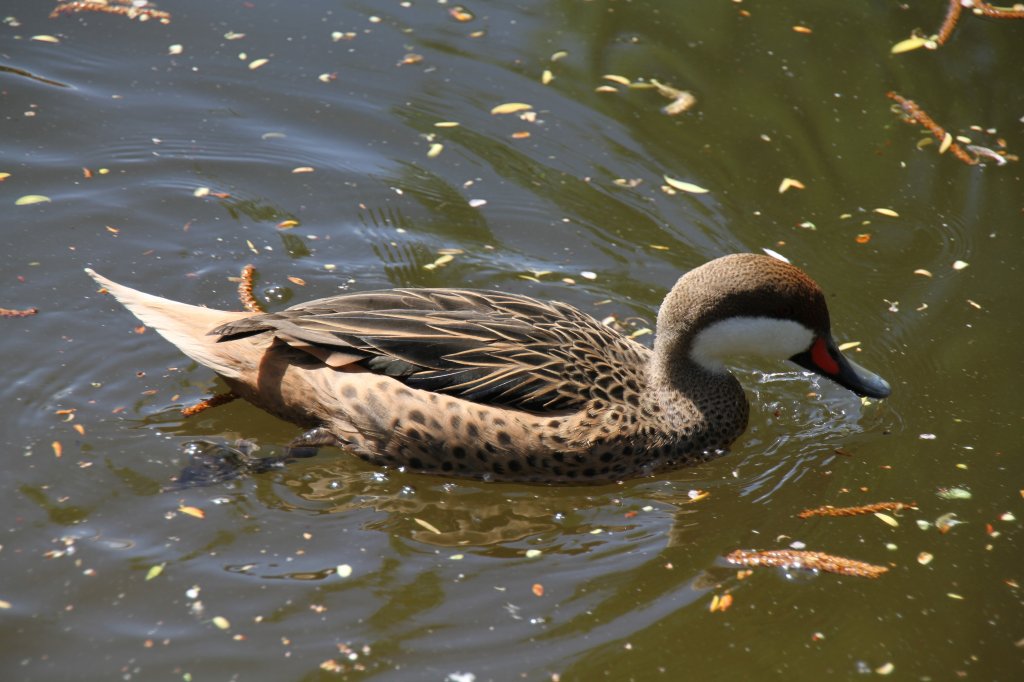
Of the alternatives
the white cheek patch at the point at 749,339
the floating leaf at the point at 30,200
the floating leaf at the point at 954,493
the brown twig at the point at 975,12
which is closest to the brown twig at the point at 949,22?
the brown twig at the point at 975,12

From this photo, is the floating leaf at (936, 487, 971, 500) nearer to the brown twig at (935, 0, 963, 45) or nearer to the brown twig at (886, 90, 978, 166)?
the brown twig at (886, 90, 978, 166)

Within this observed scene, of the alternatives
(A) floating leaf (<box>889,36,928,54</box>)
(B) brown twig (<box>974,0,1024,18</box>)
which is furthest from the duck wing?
(B) brown twig (<box>974,0,1024,18</box>)

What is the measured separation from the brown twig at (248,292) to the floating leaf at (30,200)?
4.80 feet

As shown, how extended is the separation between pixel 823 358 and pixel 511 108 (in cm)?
344

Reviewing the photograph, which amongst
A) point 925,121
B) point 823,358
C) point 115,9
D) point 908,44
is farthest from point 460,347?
point 908,44

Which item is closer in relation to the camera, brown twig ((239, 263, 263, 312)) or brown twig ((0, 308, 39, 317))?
brown twig ((0, 308, 39, 317))

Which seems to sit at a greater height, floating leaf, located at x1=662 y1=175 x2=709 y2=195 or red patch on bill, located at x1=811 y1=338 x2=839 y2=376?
floating leaf, located at x1=662 y1=175 x2=709 y2=195

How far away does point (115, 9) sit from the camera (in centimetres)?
871

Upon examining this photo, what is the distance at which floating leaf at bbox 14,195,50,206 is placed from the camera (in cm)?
698

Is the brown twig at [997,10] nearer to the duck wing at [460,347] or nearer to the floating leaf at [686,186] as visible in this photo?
the floating leaf at [686,186]

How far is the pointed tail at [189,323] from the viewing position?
580cm

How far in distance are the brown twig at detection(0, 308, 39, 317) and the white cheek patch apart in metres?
3.75

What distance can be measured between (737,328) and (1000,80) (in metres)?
4.54

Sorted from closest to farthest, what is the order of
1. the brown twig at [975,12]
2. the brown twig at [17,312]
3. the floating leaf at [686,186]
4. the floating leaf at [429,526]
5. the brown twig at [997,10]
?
1. the floating leaf at [429,526]
2. the brown twig at [17,312]
3. the floating leaf at [686,186]
4. the brown twig at [975,12]
5. the brown twig at [997,10]
